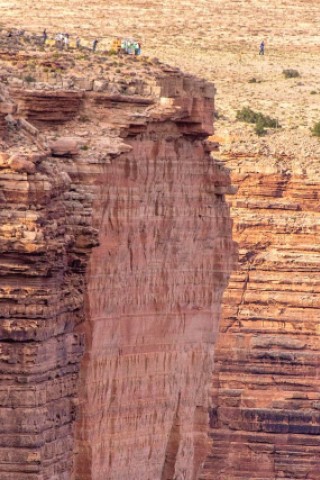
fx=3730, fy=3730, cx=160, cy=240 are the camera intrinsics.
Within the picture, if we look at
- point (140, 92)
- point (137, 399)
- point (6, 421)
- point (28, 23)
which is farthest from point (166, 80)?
point (28, 23)

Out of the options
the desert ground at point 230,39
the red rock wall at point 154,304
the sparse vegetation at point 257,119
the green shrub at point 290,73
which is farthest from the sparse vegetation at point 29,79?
the green shrub at point 290,73

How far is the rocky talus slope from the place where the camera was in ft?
135

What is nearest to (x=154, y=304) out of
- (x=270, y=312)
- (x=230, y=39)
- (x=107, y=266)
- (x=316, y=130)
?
(x=107, y=266)

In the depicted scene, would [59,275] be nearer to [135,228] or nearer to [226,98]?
[135,228]

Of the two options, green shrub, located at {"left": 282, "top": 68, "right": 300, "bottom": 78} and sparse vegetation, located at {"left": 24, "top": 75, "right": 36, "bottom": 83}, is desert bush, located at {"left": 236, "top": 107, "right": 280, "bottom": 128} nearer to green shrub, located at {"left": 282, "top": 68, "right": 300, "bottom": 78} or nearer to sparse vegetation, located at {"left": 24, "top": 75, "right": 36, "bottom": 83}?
green shrub, located at {"left": 282, "top": 68, "right": 300, "bottom": 78}

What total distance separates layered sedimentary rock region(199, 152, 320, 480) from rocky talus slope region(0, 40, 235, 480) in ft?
91.2

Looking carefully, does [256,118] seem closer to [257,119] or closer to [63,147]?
[257,119]

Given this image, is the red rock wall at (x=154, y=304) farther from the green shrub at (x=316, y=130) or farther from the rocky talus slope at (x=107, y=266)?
the green shrub at (x=316, y=130)

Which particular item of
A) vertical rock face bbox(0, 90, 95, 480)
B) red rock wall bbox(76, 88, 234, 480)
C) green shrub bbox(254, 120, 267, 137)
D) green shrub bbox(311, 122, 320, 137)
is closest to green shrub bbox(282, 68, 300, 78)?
green shrub bbox(311, 122, 320, 137)

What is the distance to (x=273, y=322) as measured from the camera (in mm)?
80438

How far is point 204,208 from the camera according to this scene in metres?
48.9

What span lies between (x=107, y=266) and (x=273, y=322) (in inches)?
1419

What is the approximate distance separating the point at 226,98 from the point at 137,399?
4434 cm

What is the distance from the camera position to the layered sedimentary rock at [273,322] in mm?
78000
